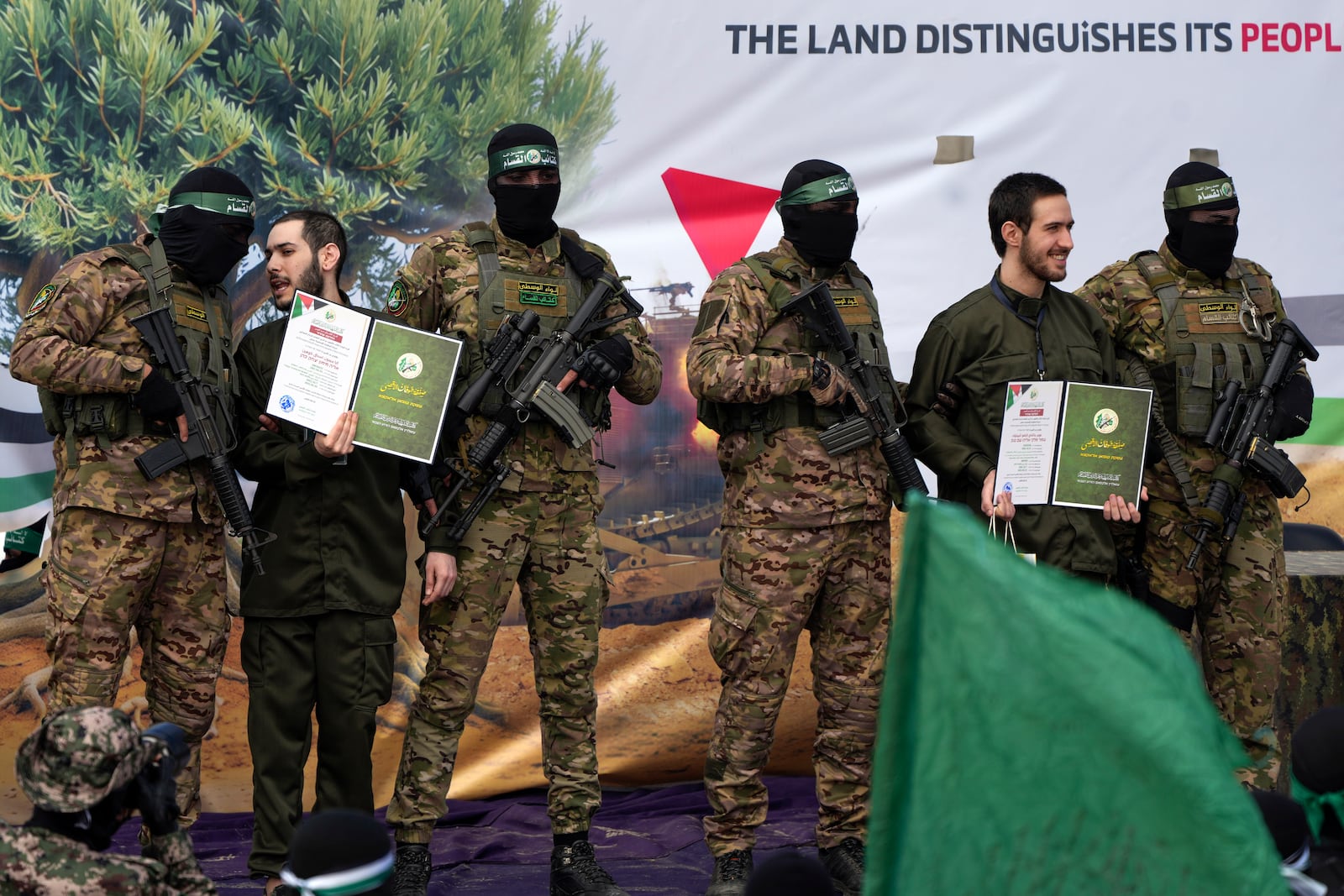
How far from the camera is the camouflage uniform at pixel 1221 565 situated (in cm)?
463

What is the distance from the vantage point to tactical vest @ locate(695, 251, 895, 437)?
14.3 feet

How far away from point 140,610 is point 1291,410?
12.5ft

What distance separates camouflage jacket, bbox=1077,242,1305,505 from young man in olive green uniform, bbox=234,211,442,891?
8.34 feet

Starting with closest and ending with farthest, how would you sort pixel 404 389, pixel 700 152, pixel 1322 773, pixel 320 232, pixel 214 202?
pixel 1322 773 → pixel 404 389 → pixel 214 202 → pixel 320 232 → pixel 700 152

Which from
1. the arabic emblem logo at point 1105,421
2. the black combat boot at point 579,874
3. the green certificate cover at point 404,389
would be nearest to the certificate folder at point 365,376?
the green certificate cover at point 404,389

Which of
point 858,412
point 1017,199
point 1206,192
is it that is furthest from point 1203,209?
point 858,412

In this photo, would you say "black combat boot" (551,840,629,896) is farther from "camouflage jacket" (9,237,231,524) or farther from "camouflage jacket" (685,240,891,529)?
"camouflage jacket" (9,237,231,524)

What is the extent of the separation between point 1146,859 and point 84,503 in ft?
11.7

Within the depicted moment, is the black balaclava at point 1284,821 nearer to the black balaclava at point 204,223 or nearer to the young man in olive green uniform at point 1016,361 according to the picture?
the young man in olive green uniform at point 1016,361

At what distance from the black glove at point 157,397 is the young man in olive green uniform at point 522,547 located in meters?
0.70

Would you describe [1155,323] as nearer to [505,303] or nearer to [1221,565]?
[1221,565]

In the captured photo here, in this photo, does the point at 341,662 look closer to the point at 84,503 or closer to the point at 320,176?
the point at 84,503

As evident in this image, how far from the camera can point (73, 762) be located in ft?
7.48

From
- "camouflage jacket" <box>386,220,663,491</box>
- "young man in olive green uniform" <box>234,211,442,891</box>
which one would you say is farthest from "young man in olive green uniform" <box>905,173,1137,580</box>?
"young man in olive green uniform" <box>234,211,442,891</box>
